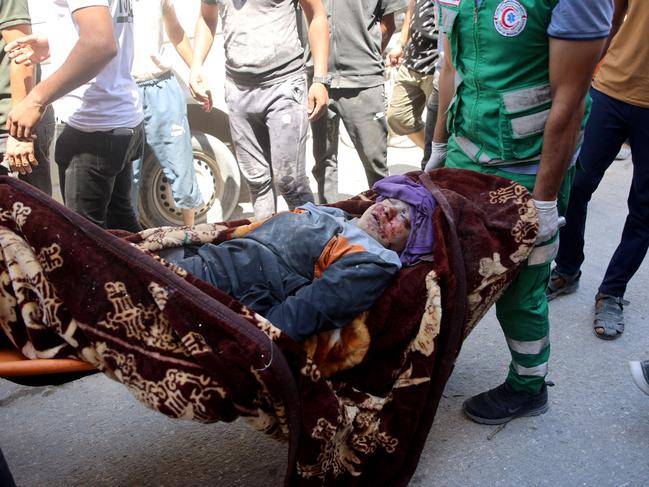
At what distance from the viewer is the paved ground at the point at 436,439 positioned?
2.61 metres

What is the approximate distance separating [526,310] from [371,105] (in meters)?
2.12

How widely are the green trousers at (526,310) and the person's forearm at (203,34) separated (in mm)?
2078

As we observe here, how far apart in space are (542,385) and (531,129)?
1199 mm

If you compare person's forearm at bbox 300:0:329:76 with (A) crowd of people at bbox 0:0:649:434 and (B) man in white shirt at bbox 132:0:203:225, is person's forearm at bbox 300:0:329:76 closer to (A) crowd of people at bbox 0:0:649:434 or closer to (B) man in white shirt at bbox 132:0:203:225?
(A) crowd of people at bbox 0:0:649:434

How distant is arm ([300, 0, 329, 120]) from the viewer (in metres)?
3.76

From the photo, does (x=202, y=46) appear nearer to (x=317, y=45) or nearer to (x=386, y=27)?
(x=317, y=45)

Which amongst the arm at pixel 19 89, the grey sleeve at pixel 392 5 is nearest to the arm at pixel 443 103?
the grey sleeve at pixel 392 5

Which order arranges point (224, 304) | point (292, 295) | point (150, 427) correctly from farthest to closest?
point (150, 427), point (292, 295), point (224, 304)

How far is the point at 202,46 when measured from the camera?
4180mm

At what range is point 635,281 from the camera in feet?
13.6

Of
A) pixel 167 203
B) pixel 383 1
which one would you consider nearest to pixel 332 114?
pixel 383 1

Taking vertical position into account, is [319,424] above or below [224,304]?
below

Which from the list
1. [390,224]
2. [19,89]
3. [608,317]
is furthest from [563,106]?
[19,89]

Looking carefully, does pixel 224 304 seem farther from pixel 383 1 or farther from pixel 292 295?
pixel 383 1
